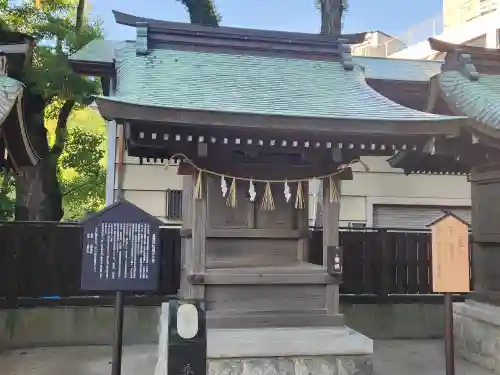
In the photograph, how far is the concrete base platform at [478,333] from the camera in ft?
25.5

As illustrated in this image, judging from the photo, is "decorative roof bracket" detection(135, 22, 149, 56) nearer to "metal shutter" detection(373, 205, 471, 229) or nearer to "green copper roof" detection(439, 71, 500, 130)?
"green copper roof" detection(439, 71, 500, 130)

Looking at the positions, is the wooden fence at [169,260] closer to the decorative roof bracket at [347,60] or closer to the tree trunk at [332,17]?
the decorative roof bracket at [347,60]

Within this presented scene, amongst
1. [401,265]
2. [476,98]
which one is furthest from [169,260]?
[476,98]

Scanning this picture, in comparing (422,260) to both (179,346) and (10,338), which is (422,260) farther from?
(10,338)

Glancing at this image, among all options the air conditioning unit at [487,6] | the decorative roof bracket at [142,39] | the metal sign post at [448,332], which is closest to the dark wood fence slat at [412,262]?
the metal sign post at [448,332]

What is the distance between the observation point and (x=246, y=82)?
24.0 feet

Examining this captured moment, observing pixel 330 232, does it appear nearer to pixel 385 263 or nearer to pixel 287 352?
pixel 287 352

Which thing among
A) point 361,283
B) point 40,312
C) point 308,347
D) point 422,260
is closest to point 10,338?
point 40,312

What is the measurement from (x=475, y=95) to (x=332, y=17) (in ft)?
17.7

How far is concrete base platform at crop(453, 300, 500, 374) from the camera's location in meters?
7.79

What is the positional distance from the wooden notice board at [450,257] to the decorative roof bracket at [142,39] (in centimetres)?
501

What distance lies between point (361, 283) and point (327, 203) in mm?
4141

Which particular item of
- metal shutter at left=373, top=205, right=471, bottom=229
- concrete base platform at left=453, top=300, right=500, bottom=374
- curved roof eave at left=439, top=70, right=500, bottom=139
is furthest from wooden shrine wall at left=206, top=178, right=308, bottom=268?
metal shutter at left=373, top=205, right=471, bottom=229

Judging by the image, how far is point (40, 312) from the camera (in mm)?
9445
